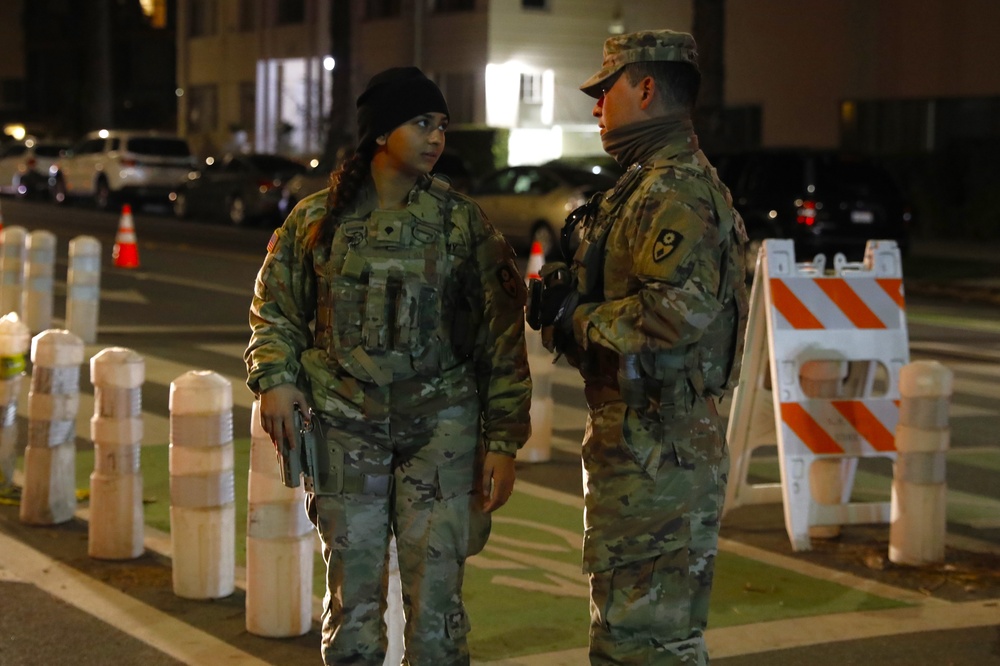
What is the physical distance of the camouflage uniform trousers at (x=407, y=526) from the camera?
423 centimetres

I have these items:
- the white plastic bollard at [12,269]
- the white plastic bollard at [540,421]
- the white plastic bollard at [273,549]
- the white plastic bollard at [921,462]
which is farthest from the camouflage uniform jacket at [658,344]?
the white plastic bollard at [12,269]

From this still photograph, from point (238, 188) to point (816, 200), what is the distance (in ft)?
46.6

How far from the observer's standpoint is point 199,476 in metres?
6.09

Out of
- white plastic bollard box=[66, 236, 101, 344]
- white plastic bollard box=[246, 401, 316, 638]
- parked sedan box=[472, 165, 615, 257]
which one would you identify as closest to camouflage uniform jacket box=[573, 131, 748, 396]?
white plastic bollard box=[246, 401, 316, 638]

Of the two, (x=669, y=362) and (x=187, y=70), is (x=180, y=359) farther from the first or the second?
(x=187, y=70)

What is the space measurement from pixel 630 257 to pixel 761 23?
1138 inches

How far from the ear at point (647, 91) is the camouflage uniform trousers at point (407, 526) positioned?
0.97 metres

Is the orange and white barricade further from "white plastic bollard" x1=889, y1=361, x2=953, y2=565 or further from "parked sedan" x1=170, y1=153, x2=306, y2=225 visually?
"parked sedan" x1=170, y1=153, x2=306, y2=225

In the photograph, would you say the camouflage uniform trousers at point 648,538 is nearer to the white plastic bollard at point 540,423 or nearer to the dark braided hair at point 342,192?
the dark braided hair at point 342,192

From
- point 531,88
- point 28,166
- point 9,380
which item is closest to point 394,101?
point 9,380

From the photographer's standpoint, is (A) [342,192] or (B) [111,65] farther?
(B) [111,65]

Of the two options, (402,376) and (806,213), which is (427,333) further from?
(806,213)

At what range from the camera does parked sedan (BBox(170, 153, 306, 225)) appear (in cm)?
3058

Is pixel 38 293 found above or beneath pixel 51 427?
above
